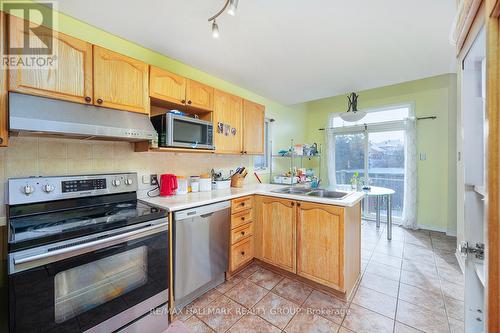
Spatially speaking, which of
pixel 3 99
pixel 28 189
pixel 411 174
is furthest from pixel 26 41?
pixel 411 174

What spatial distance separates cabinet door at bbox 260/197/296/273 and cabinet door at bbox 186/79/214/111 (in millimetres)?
1232

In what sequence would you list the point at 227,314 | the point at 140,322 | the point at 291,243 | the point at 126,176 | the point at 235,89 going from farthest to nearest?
1. the point at 235,89
2. the point at 291,243
3. the point at 126,176
4. the point at 227,314
5. the point at 140,322

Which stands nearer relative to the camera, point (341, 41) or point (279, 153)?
point (341, 41)

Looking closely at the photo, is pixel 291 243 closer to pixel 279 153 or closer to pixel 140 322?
pixel 140 322

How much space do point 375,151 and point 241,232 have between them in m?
3.34

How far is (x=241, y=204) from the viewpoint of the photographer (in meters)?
2.22

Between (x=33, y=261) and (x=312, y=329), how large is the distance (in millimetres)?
1766

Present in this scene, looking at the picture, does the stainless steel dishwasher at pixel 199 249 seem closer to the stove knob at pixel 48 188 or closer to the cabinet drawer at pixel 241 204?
the cabinet drawer at pixel 241 204

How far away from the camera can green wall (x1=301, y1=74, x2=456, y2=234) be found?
3.30 metres

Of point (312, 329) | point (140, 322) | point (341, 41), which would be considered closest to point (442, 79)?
point (341, 41)

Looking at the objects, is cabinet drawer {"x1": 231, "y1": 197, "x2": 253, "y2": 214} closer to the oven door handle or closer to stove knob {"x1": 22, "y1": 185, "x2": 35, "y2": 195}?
the oven door handle

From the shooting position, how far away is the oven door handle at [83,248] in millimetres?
994

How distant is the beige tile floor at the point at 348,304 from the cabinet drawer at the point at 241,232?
0.41 meters

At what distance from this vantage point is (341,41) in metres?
1.94
